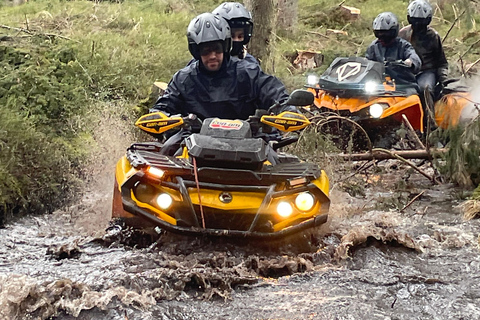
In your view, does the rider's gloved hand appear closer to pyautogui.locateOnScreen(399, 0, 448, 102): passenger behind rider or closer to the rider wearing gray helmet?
the rider wearing gray helmet

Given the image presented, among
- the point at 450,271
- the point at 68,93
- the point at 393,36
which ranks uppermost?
the point at 393,36

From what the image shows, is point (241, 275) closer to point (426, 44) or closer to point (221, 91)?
point (221, 91)

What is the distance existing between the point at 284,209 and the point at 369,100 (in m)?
4.42

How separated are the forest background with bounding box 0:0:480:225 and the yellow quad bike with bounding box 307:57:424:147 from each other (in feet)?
3.36

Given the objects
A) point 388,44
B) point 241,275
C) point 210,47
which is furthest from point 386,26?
point 241,275

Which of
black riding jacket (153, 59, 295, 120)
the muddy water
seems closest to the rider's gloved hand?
the muddy water

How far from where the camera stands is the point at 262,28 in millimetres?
9734

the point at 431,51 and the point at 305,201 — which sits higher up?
the point at 431,51

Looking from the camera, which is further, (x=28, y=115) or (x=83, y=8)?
(x=83, y=8)

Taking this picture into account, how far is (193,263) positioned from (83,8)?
37.4ft

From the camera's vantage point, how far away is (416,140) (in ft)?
26.3

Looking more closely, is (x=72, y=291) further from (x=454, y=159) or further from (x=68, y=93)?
(x=68, y=93)

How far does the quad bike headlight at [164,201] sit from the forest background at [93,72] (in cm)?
256

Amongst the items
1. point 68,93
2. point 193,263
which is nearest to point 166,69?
point 68,93
